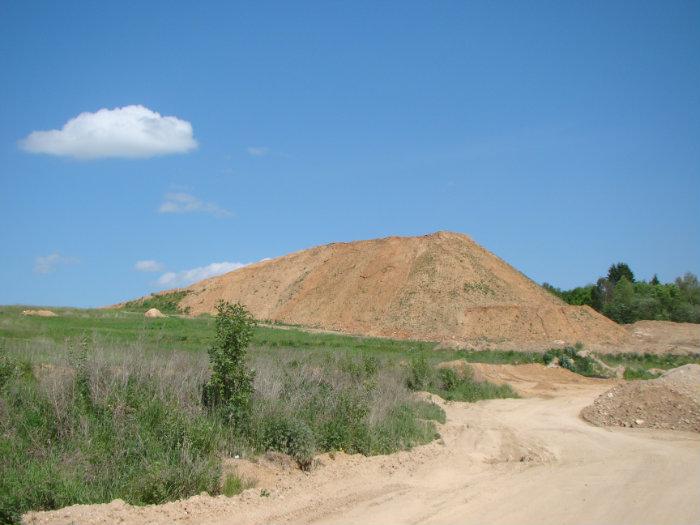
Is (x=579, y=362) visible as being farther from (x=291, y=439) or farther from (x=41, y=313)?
(x=41, y=313)

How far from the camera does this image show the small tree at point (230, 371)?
1080 cm

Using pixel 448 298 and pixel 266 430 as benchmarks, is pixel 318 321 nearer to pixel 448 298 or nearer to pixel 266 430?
pixel 448 298

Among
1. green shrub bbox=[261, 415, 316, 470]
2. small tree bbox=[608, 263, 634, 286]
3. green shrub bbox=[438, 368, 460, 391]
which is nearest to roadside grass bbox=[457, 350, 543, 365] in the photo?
green shrub bbox=[438, 368, 460, 391]

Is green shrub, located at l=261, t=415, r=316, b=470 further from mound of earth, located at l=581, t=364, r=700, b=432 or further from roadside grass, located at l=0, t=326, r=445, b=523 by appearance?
mound of earth, located at l=581, t=364, r=700, b=432

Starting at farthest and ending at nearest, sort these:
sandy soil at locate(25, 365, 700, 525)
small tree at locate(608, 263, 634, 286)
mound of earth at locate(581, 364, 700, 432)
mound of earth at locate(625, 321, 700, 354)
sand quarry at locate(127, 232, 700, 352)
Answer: small tree at locate(608, 263, 634, 286) < sand quarry at locate(127, 232, 700, 352) < mound of earth at locate(625, 321, 700, 354) < mound of earth at locate(581, 364, 700, 432) < sandy soil at locate(25, 365, 700, 525)

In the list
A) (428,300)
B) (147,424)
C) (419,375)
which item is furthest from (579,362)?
(147,424)

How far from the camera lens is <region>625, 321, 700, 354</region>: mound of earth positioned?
45.8m

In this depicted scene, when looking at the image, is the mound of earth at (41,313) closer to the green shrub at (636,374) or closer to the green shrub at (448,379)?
the green shrub at (448,379)

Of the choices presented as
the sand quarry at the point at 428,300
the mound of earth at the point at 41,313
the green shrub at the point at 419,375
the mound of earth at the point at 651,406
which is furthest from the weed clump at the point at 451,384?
the mound of earth at the point at 41,313

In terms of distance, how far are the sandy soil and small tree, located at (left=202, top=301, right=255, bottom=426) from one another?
1.35 m

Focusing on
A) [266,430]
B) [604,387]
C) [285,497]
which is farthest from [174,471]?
[604,387]

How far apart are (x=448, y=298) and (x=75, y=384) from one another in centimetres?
4476

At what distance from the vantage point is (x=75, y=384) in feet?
33.5

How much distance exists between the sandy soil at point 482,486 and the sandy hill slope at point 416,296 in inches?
1105
